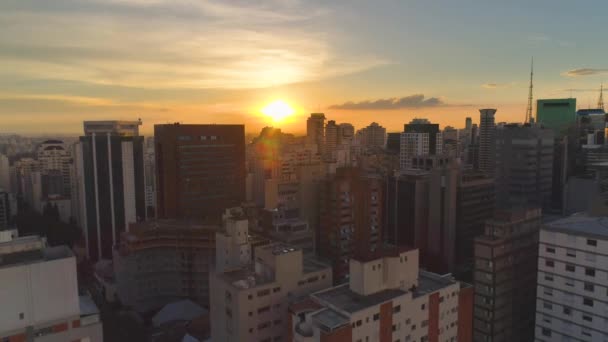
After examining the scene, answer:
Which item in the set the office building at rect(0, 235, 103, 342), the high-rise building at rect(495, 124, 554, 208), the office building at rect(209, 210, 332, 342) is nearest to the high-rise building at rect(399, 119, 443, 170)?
the high-rise building at rect(495, 124, 554, 208)

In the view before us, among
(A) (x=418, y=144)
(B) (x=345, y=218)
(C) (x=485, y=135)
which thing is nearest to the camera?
(B) (x=345, y=218)

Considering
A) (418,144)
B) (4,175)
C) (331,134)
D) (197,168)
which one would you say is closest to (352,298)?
(197,168)

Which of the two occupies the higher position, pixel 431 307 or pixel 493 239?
pixel 493 239

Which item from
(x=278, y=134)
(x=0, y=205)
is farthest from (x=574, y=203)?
(x=278, y=134)

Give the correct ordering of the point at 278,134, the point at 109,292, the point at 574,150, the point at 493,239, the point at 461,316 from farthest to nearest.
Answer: the point at 278,134
the point at 574,150
the point at 109,292
the point at 493,239
the point at 461,316

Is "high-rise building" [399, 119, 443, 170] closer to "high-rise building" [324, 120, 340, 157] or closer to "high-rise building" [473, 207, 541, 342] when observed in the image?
"high-rise building" [324, 120, 340, 157]

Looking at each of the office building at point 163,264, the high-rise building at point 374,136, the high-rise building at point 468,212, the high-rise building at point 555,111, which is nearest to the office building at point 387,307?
the office building at point 163,264

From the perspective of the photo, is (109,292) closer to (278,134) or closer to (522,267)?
(522,267)

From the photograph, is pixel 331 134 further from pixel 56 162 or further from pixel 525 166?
pixel 525 166
